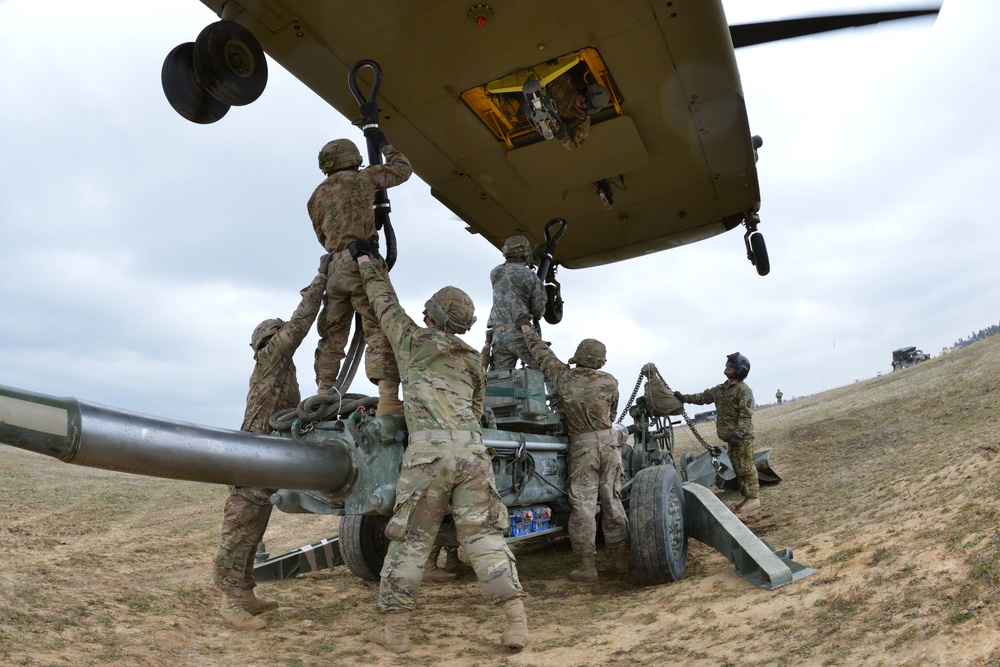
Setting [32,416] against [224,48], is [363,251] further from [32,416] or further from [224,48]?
[32,416]

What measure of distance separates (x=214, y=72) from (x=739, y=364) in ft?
21.0

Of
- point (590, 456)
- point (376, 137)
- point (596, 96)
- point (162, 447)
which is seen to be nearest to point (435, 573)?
point (590, 456)

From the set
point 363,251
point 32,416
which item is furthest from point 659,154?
point 32,416

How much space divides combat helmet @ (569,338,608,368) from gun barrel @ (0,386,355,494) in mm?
2411

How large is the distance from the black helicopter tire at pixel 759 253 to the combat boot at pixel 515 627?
4.71 m

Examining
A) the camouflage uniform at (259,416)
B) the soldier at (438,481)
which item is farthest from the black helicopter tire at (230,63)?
the soldier at (438,481)

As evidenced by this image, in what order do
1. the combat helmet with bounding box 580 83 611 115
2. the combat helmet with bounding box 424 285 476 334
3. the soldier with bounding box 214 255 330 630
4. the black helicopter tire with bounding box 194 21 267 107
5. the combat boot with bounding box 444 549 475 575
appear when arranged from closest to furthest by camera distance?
the black helicopter tire with bounding box 194 21 267 107 → the combat helmet with bounding box 424 285 476 334 → the soldier with bounding box 214 255 330 630 → the combat helmet with bounding box 580 83 611 115 → the combat boot with bounding box 444 549 475 575

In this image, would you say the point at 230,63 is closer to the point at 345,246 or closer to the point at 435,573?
the point at 345,246

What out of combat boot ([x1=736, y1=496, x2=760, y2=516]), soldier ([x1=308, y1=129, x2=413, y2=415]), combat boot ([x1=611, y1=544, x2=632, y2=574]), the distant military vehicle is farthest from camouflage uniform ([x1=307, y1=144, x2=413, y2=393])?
the distant military vehicle

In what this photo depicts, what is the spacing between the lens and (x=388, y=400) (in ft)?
14.3

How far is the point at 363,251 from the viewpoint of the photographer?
447 cm

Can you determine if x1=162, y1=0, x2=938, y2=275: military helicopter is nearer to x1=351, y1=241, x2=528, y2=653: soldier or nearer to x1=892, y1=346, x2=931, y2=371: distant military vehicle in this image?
x1=351, y1=241, x2=528, y2=653: soldier

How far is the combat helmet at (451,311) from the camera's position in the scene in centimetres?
→ 429

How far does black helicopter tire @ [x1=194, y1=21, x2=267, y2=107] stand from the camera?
4.16 m
